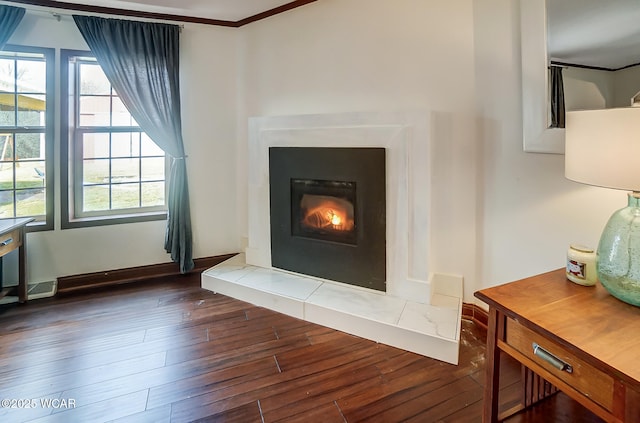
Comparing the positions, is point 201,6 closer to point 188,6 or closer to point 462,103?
point 188,6

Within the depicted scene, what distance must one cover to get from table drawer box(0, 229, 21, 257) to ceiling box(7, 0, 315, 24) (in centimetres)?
185

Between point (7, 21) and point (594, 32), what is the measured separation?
3.98m

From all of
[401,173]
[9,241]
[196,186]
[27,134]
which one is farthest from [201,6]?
[9,241]

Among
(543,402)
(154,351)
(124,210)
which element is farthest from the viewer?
(124,210)

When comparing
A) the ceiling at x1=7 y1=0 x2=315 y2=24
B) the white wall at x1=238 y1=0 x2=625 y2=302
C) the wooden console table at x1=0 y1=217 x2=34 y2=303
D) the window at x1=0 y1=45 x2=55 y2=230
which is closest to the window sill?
the window at x1=0 y1=45 x2=55 y2=230

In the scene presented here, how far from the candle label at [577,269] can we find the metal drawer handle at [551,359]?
442 millimetres

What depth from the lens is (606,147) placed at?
1162 millimetres

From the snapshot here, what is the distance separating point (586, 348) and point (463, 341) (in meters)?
1.35

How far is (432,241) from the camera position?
2.59 m

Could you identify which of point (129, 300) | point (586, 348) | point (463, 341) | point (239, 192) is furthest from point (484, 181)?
point (129, 300)

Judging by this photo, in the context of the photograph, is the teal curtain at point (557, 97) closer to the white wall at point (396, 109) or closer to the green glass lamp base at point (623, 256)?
the white wall at point (396, 109)

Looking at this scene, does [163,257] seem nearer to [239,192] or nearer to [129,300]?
[129,300]

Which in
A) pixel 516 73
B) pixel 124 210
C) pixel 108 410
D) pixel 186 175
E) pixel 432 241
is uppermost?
pixel 516 73

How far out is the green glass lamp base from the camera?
4.03 feet
